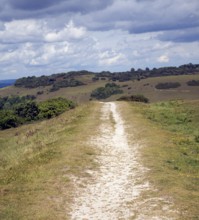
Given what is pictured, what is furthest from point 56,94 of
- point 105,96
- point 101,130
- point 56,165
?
point 56,165

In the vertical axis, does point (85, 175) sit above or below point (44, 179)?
below

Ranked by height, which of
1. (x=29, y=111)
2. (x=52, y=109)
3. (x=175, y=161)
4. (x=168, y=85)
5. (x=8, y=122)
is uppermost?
(x=52, y=109)

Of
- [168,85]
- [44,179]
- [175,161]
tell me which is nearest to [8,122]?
[175,161]

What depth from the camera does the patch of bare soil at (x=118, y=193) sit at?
12367mm

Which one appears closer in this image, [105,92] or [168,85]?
[168,85]

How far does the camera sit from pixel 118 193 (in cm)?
1460

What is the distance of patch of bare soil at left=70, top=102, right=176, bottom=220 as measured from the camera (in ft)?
40.6

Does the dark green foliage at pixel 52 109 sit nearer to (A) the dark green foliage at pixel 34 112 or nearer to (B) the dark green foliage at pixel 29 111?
(A) the dark green foliage at pixel 34 112

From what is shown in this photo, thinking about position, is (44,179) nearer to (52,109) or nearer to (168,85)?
(52,109)

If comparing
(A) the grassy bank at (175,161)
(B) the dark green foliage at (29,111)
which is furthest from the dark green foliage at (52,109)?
(A) the grassy bank at (175,161)

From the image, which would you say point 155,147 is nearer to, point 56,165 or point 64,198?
point 56,165

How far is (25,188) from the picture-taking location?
15.5 meters

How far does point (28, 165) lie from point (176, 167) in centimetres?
725

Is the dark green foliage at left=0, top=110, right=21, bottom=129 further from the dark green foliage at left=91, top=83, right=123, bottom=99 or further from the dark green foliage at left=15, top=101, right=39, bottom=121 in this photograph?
the dark green foliage at left=91, top=83, right=123, bottom=99
